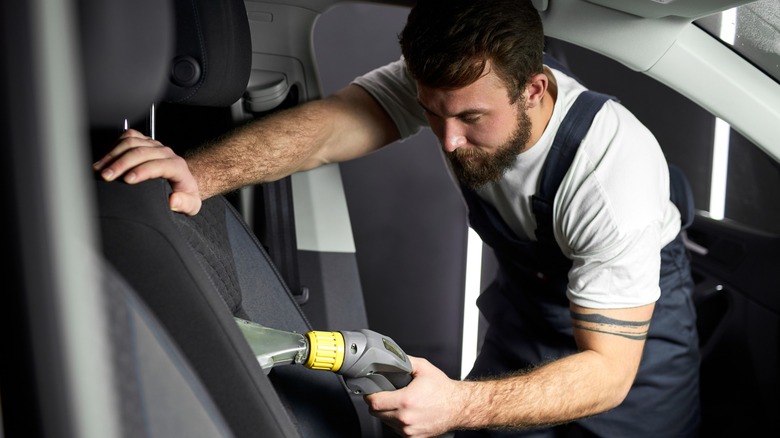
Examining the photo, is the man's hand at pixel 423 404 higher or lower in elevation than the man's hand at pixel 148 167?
lower

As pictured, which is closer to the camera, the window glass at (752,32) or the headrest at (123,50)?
the headrest at (123,50)

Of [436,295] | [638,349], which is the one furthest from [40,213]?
[436,295]

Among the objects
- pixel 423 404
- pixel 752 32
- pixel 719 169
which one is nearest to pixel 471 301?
pixel 719 169

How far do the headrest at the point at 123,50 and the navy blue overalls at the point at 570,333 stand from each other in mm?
980

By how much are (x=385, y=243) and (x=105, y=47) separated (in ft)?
6.87

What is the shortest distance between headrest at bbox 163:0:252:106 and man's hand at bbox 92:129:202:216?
0.27 feet

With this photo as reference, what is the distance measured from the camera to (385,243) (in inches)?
106

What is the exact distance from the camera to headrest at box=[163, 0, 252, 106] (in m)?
1.08

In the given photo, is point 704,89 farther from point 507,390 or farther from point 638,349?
point 507,390

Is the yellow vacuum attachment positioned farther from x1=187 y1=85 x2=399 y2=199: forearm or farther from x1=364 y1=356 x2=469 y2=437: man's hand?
x1=187 y1=85 x2=399 y2=199: forearm

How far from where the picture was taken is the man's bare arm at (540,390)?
117cm

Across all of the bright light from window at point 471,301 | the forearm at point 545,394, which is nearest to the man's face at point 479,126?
the forearm at point 545,394

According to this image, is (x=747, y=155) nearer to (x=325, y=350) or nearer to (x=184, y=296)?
(x=325, y=350)

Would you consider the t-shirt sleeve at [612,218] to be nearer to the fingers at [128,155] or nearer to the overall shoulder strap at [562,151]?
the overall shoulder strap at [562,151]
